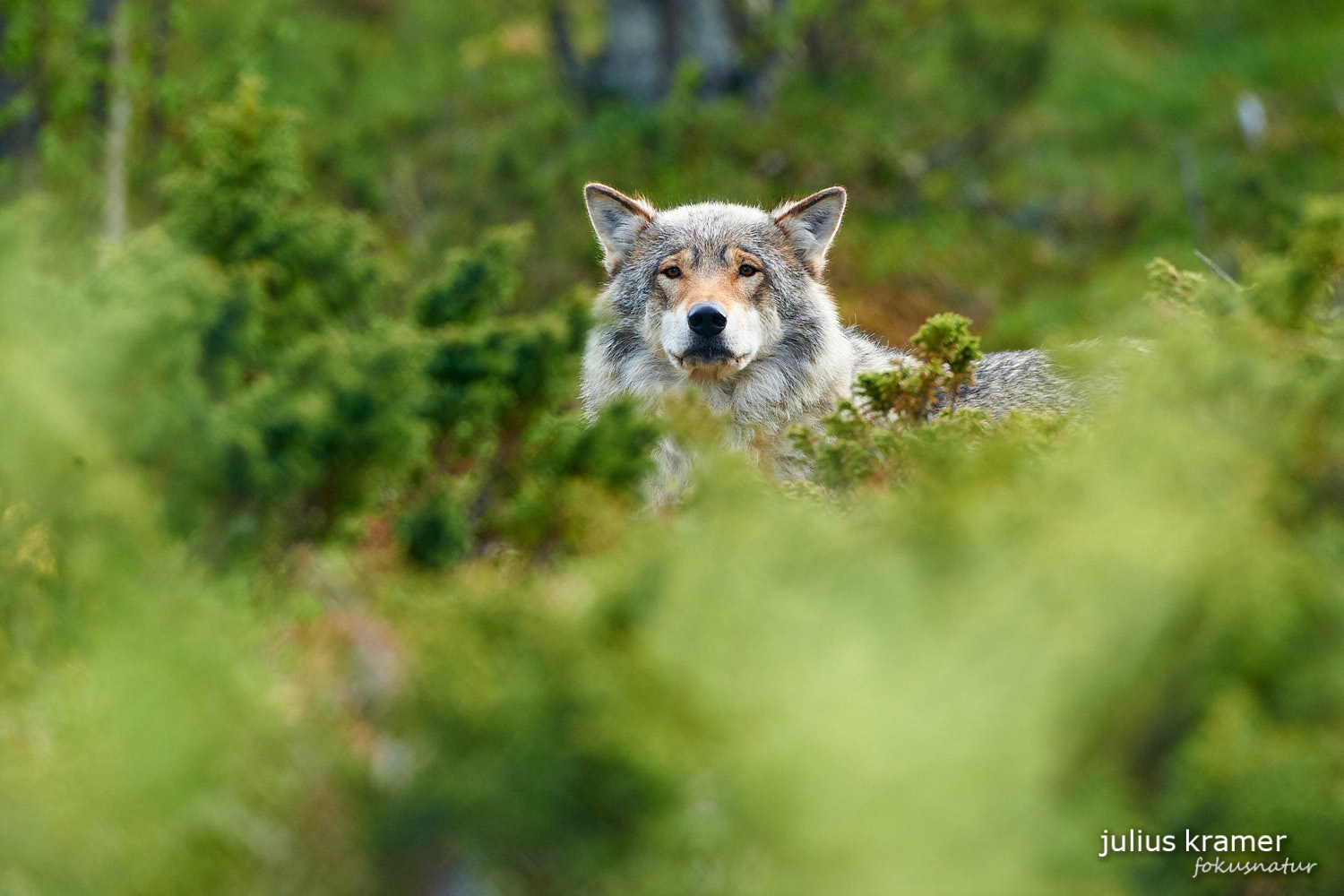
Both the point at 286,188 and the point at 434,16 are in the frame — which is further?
the point at 434,16

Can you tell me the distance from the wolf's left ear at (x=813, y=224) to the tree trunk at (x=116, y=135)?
17.1 feet

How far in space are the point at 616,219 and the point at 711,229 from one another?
53 cm

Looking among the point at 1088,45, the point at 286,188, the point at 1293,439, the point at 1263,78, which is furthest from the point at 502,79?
the point at 1293,439

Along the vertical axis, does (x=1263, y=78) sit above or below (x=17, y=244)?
above

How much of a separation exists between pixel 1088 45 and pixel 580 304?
13089mm

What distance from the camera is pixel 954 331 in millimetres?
3648

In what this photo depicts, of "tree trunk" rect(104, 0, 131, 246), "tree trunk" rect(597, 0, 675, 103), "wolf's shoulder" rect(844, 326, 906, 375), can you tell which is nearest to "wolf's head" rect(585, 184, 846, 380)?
"wolf's shoulder" rect(844, 326, 906, 375)

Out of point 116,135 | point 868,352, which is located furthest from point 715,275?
point 116,135

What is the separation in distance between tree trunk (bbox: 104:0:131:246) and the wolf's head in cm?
460

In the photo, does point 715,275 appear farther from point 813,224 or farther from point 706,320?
point 813,224

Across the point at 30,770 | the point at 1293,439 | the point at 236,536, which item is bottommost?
the point at 30,770

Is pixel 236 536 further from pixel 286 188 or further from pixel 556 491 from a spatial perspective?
pixel 286 188

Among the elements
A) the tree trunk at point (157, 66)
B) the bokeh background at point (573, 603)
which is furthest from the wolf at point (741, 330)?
the tree trunk at point (157, 66)

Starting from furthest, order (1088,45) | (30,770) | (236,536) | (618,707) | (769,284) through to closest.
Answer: (1088,45) → (769,284) → (236,536) → (30,770) → (618,707)
